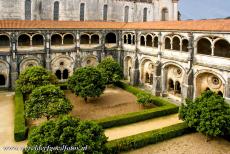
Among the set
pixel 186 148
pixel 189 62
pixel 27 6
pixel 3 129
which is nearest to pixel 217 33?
pixel 189 62

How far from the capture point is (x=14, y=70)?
119 ft

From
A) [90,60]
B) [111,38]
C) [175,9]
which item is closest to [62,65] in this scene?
[90,60]

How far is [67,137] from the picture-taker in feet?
48.8

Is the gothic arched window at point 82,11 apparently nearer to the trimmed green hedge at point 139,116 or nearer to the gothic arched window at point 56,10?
the gothic arched window at point 56,10

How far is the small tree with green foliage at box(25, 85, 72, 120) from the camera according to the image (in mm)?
22422

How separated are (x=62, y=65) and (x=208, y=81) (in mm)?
21674

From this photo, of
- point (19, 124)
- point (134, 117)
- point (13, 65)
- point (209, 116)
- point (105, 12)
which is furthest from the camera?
point (105, 12)

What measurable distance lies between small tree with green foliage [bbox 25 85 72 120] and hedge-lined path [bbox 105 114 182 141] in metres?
4.63

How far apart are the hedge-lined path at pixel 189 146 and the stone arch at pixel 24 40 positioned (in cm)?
2658

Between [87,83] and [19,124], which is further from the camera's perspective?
[87,83]

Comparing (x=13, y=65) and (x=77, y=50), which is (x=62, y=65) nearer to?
(x=77, y=50)

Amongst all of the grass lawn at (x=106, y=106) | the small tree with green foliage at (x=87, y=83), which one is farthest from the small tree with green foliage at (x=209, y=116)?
the small tree with green foliage at (x=87, y=83)

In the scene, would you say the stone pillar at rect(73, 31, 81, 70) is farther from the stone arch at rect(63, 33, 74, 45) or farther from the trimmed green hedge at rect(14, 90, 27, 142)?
the trimmed green hedge at rect(14, 90, 27, 142)

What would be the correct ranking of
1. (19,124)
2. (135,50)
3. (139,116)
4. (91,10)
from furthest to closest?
(91,10) → (135,50) → (139,116) → (19,124)
